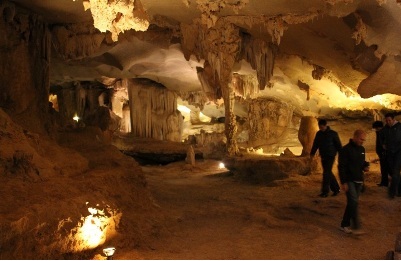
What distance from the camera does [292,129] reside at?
20.7 m

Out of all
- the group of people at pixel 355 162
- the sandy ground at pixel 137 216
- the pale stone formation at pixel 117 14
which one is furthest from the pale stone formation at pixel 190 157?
the pale stone formation at pixel 117 14

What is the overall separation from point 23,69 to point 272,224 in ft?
21.1

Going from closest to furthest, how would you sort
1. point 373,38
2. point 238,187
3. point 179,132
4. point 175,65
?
1. point 373,38
2. point 238,187
3. point 175,65
4. point 179,132

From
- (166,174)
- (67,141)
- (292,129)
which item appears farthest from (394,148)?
(292,129)

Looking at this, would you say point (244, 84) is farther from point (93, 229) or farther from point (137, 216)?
point (93, 229)

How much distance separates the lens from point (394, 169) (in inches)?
257

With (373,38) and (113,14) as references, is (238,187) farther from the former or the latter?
(113,14)

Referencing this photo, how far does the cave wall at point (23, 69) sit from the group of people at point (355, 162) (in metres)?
6.27

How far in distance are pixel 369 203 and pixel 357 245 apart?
1854 millimetres

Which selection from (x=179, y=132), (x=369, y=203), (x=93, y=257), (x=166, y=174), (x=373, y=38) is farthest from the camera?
(x=179, y=132)

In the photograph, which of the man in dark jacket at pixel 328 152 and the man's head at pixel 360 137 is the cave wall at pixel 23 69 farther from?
the man's head at pixel 360 137

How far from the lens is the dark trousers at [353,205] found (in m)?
5.20

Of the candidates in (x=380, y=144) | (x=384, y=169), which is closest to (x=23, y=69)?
(x=380, y=144)

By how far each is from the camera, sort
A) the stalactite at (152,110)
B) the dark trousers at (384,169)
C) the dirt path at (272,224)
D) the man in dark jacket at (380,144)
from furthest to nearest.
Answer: the stalactite at (152,110), the dark trousers at (384,169), the man in dark jacket at (380,144), the dirt path at (272,224)
